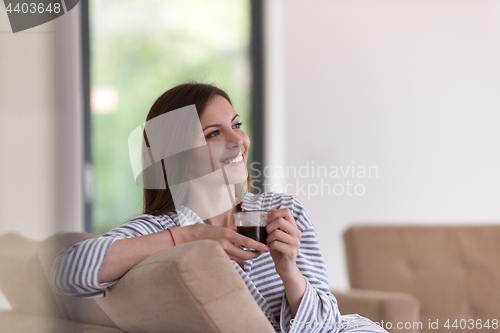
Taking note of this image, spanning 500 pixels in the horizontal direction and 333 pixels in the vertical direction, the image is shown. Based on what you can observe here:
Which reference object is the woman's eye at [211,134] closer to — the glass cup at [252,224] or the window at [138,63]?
the glass cup at [252,224]

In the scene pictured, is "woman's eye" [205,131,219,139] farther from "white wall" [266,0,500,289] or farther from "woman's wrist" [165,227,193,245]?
"white wall" [266,0,500,289]

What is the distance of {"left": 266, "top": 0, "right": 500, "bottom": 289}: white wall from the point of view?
126 inches

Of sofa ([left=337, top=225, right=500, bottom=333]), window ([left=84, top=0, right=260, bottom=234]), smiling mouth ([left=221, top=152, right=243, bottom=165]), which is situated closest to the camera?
smiling mouth ([left=221, top=152, right=243, bottom=165])

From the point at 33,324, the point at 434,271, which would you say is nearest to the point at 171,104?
the point at 33,324

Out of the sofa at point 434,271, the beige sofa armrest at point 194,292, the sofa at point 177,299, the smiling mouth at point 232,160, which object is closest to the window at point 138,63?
the sofa at point 434,271

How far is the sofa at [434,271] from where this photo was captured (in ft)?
6.07

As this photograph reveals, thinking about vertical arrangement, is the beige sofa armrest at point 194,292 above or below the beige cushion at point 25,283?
above

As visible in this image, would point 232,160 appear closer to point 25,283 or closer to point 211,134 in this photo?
point 211,134

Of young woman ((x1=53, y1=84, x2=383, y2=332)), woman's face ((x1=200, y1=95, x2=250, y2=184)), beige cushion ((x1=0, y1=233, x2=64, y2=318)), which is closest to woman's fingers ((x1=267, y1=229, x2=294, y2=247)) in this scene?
young woman ((x1=53, y1=84, x2=383, y2=332))

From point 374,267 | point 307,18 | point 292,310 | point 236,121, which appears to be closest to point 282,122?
point 307,18

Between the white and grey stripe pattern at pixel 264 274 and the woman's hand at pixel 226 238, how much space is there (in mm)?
129

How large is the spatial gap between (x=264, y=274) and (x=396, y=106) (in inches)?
93.4

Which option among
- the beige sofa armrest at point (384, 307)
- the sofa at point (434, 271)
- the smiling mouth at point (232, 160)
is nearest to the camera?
the smiling mouth at point (232, 160)

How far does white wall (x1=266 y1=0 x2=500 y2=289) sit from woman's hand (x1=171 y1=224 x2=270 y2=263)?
7.73 feet
